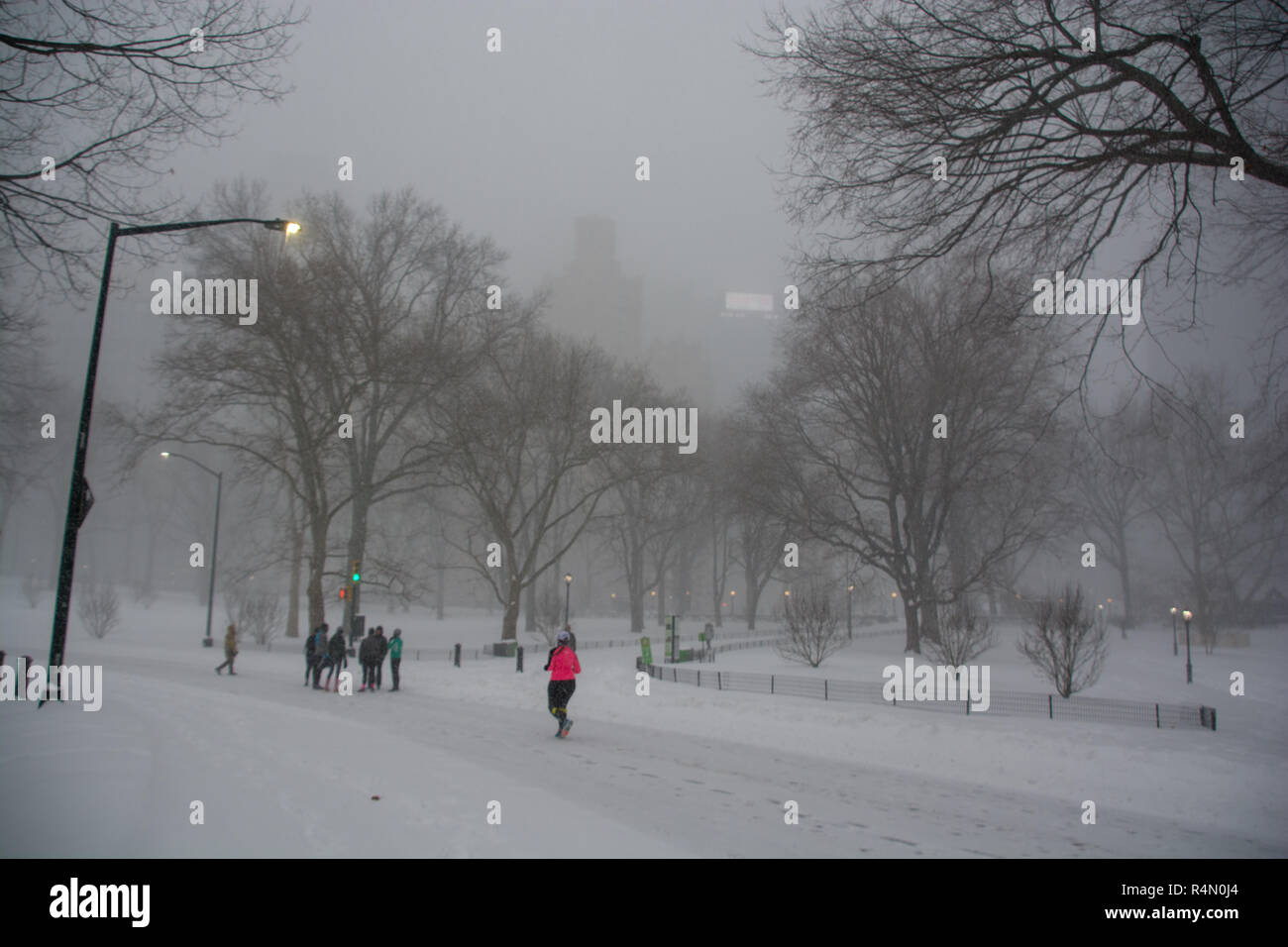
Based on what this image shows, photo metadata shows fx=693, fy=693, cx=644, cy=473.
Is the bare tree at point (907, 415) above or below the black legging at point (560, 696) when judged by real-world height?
above

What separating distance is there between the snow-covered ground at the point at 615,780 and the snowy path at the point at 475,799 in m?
0.03

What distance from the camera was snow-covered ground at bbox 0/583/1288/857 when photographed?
5855 millimetres

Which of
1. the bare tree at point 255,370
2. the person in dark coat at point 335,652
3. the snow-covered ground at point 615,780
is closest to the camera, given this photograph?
the snow-covered ground at point 615,780

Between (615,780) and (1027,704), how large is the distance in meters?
12.3

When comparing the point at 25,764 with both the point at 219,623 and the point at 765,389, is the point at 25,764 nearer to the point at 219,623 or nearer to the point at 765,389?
the point at 765,389

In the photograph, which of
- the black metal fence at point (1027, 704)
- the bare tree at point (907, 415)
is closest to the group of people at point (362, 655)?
the black metal fence at point (1027, 704)

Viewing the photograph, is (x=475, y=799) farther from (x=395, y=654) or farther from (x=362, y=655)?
(x=395, y=654)

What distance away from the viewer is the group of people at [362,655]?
1798cm

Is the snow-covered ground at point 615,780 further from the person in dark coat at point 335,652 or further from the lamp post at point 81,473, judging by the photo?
the person in dark coat at point 335,652

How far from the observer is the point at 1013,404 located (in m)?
28.0

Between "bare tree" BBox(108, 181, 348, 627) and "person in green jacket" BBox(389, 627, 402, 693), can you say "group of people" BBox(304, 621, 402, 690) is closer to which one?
"person in green jacket" BBox(389, 627, 402, 693)

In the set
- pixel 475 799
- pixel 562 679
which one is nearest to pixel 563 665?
pixel 562 679

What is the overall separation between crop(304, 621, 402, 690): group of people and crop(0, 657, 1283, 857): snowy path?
632 centimetres
